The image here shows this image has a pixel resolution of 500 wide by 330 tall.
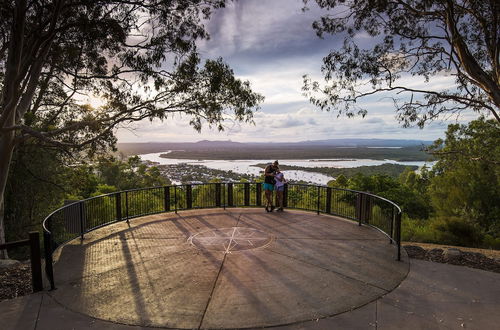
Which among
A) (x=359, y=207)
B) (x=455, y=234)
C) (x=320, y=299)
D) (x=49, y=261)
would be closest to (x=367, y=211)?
(x=359, y=207)

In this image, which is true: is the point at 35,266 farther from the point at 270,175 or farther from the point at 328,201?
the point at 328,201

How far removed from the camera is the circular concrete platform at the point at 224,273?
484cm

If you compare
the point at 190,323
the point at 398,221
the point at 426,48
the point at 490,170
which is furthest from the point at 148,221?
the point at 490,170

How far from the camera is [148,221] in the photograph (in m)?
10.4

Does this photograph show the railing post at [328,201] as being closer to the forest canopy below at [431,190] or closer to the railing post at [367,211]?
the railing post at [367,211]

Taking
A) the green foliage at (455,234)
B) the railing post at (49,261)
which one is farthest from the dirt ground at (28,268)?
the green foliage at (455,234)

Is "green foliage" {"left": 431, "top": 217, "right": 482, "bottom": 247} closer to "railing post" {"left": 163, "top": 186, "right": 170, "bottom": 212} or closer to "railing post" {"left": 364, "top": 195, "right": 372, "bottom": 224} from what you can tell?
"railing post" {"left": 364, "top": 195, "right": 372, "bottom": 224}

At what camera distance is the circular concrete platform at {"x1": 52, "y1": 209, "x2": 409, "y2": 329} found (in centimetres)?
484

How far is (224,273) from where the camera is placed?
622 centimetres

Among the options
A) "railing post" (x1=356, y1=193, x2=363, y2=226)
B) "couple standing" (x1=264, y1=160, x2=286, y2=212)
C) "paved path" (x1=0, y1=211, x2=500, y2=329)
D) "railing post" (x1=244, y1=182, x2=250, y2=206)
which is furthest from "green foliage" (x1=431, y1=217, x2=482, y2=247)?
"paved path" (x1=0, y1=211, x2=500, y2=329)

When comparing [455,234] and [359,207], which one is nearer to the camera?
[359,207]

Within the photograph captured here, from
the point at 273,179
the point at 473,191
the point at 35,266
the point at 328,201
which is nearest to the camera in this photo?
the point at 35,266

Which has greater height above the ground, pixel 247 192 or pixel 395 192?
pixel 247 192

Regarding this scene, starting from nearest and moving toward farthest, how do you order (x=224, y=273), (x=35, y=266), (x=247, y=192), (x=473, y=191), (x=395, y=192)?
1. (x=35, y=266)
2. (x=224, y=273)
3. (x=247, y=192)
4. (x=473, y=191)
5. (x=395, y=192)
